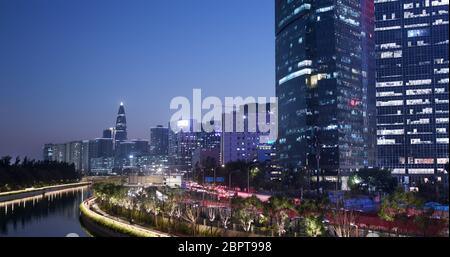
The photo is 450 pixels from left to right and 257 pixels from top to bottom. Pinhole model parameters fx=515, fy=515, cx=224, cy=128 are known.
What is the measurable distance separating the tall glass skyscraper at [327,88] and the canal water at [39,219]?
27.3 meters

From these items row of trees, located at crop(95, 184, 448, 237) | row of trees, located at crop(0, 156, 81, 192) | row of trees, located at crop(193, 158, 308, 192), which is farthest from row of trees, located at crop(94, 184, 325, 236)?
row of trees, located at crop(0, 156, 81, 192)

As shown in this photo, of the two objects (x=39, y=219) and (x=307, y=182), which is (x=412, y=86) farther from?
(x=39, y=219)

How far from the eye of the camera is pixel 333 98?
56531 mm

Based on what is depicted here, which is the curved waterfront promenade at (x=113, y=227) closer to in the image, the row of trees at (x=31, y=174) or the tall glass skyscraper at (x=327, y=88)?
the row of trees at (x=31, y=174)

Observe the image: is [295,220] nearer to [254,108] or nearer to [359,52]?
[359,52]

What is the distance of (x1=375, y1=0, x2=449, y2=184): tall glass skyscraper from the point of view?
168 ft

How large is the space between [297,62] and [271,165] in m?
13.9

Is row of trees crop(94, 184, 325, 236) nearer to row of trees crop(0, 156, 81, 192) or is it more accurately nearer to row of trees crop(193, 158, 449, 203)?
row of trees crop(193, 158, 449, 203)

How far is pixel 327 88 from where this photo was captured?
57.1 metres

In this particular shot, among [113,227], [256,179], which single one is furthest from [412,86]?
[113,227]

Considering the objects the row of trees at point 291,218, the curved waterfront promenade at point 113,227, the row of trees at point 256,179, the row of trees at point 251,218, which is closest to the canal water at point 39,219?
the curved waterfront promenade at point 113,227

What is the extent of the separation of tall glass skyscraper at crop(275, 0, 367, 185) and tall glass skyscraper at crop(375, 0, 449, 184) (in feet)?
13.4

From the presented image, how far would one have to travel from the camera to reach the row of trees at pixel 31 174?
46.4 m
